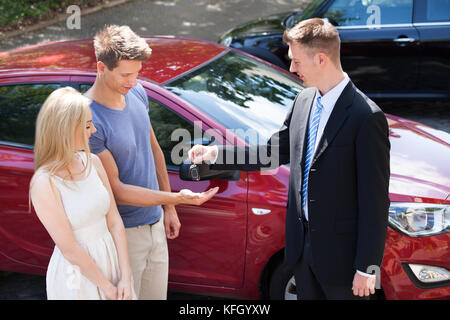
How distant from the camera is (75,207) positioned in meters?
2.30

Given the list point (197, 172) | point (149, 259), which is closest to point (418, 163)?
point (197, 172)

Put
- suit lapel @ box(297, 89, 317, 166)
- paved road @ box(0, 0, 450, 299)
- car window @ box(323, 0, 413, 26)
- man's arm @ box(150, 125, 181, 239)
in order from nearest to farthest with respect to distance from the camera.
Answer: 1. suit lapel @ box(297, 89, 317, 166)
2. man's arm @ box(150, 125, 181, 239)
3. car window @ box(323, 0, 413, 26)
4. paved road @ box(0, 0, 450, 299)

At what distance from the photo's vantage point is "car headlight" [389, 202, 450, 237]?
2.88 metres

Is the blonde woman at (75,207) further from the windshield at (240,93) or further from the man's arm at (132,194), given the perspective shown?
the windshield at (240,93)

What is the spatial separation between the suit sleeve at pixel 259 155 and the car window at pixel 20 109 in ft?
4.32

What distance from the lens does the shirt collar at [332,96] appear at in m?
2.30

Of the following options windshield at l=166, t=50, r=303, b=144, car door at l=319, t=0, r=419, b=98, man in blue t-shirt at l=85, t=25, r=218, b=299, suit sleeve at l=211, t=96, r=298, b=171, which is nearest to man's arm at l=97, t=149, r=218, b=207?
man in blue t-shirt at l=85, t=25, r=218, b=299

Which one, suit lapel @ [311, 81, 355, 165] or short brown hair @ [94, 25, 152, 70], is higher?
short brown hair @ [94, 25, 152, 70]

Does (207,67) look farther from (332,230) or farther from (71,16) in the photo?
(71,16)

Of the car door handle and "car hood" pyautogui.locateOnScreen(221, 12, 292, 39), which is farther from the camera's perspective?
"car hood" pyautogui.locateOnScreen(221, 12, 292, 39)

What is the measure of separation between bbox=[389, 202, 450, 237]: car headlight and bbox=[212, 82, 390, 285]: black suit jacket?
0.63m

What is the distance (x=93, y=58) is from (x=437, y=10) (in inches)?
157

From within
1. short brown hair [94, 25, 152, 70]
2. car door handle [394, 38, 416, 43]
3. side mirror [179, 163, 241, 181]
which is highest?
short brown hair [94, 25, 152, 70]

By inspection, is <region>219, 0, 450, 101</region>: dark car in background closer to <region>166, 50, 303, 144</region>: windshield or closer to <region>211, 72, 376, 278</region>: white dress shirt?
<region>166, 50, 303, 144</region>: windshield
